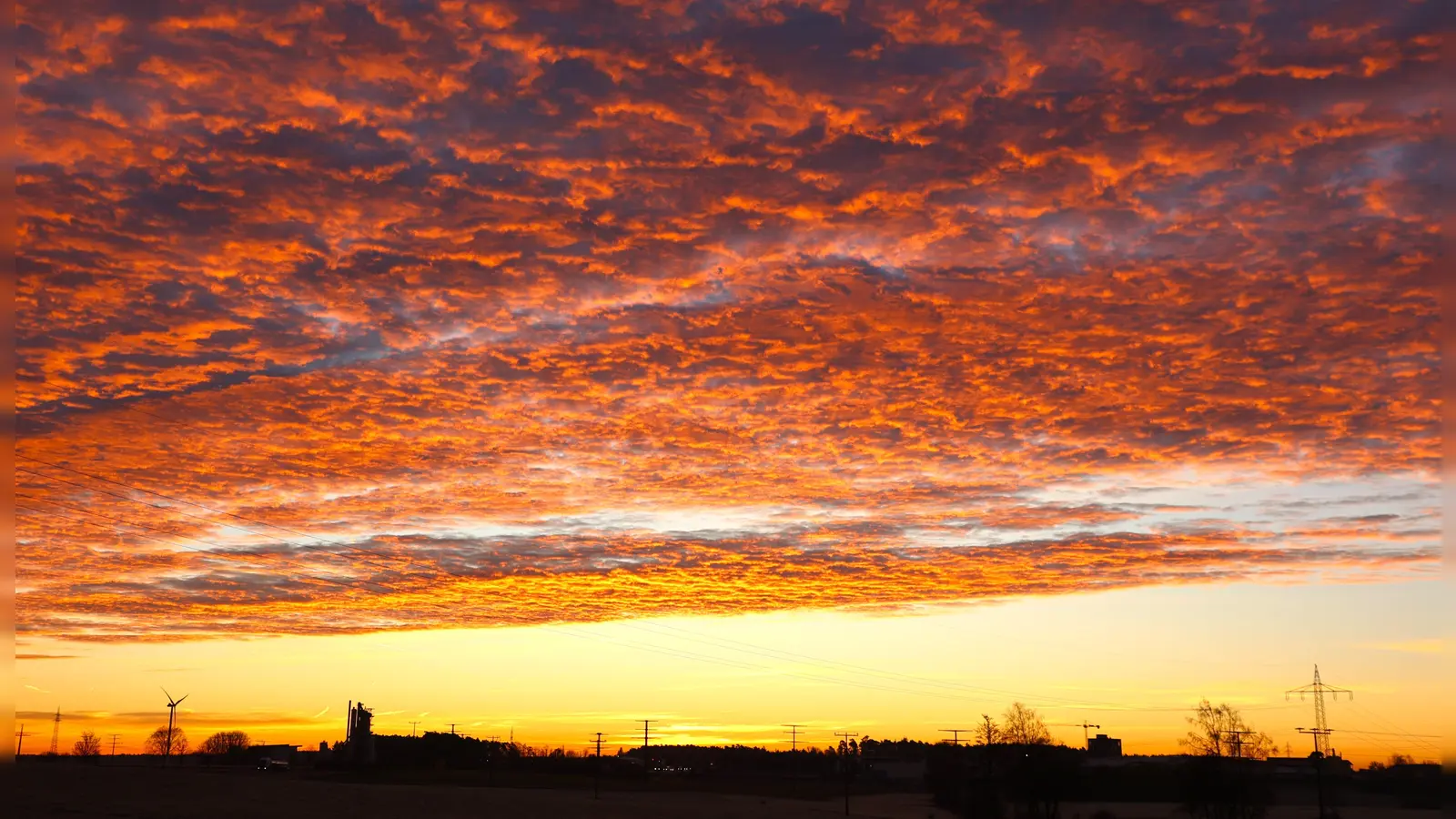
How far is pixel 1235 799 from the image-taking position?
119 m

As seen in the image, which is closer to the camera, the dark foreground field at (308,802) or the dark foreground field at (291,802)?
the dark foreground field at (308,802)

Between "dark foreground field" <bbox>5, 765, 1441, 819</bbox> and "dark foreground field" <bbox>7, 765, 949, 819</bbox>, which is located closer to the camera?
"dark foreground field" <bbox>5, 765, 1441, 819</bbox>

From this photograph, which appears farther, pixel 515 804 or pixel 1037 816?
pixel 1037 816

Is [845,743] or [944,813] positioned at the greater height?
[845,743]

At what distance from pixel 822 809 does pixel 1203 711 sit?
3045 inches

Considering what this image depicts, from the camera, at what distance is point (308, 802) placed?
111 metres

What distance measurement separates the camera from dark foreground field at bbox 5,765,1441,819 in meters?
97.4

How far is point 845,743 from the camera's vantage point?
14450 cm

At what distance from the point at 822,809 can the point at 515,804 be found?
158 ft

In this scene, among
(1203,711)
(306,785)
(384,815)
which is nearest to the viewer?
(384,815)

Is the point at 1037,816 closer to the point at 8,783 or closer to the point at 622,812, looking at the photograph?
the point at 622,812

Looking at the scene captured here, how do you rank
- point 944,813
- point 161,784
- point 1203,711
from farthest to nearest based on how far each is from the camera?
point 1203,711 → point 944,813 → point 161,784

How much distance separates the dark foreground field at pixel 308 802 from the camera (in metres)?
97.4

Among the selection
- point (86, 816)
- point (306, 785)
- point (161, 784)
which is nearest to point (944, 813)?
point (306, 785)
